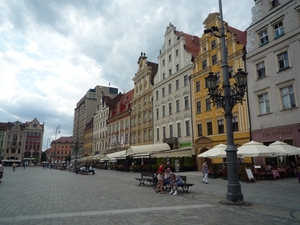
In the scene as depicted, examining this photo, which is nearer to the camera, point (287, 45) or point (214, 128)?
point (287, 45)

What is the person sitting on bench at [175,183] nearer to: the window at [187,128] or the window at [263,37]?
the window at [263,37]

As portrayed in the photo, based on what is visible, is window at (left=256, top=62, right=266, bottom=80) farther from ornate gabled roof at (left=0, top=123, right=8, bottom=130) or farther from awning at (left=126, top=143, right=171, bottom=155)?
ornate gabled roof at (left=0, top=123, right=8, bottom=130)

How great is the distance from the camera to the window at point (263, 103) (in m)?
24.7

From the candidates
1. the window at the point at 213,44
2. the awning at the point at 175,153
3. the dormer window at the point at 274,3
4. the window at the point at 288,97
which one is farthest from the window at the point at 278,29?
the awning at the point at 175,153

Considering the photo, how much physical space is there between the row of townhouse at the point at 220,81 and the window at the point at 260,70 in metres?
0.10

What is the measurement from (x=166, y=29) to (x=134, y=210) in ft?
125

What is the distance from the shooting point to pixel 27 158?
116125mm

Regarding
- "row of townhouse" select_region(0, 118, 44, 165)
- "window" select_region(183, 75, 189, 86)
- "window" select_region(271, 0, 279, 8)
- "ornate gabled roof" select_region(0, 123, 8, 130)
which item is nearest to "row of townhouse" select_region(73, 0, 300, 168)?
"window" select_region(271, 0, 279, 8)

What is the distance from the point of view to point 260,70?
2580 centimetres

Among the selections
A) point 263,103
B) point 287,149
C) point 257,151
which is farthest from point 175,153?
point 287,149

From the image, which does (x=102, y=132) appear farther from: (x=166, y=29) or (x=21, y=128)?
(x=21, y=128)

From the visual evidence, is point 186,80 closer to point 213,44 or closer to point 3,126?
point 213,44

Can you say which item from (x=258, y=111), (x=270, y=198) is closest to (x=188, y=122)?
(x=258, y=111)

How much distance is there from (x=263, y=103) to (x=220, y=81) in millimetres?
6109
